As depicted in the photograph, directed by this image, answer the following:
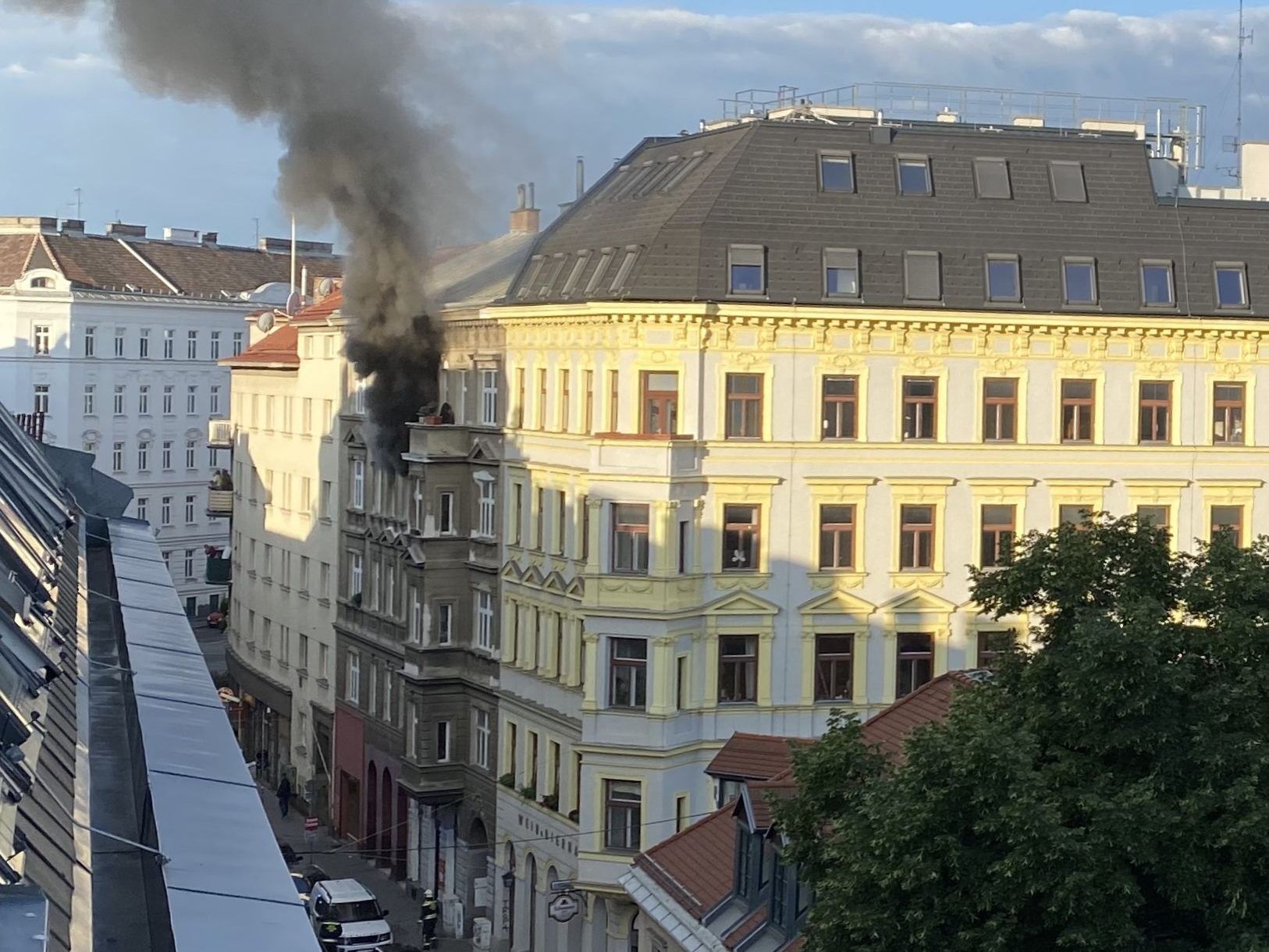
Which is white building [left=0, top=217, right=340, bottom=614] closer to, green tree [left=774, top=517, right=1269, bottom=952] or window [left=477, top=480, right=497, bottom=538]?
window [left=477, top=480, right=497, bottom=538]

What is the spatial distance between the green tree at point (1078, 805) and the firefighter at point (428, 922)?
29.3 meters

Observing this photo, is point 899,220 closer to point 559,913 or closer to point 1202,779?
point 559,913

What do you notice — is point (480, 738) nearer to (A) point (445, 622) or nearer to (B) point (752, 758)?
(A) point (445, 622)

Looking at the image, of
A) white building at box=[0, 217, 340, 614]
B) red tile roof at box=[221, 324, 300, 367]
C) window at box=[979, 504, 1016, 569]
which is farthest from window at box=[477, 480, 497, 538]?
white building at box=[0, 217, 340, 614]

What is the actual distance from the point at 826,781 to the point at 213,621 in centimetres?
7737

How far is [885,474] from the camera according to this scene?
46.4 m

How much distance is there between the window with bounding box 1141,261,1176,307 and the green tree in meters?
25.7

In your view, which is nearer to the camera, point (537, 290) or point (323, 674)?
point (537, 290)

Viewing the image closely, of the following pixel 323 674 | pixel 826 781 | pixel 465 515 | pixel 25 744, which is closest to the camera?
pixel 25 744

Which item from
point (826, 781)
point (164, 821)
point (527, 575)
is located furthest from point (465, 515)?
point (164, 821)

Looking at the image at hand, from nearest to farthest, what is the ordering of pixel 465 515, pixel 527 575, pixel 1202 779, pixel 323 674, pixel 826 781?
pixel 1202 779 → pixel 826 781 → pixel 527 575 → pixel 465 515 → pixel 323 674

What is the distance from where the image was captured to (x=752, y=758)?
32.2 metres

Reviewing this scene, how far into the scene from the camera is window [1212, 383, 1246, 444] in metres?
48.1

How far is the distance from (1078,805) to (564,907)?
2612 centimetres
